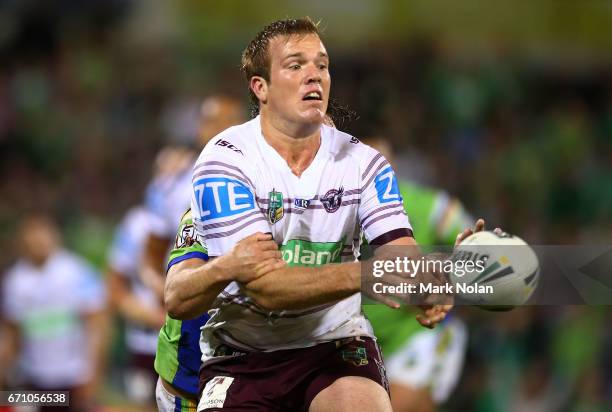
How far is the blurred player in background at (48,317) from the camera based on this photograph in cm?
976

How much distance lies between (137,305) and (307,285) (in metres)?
4.53

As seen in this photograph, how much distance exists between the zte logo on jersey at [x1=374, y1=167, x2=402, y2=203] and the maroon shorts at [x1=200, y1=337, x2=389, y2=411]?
573mm

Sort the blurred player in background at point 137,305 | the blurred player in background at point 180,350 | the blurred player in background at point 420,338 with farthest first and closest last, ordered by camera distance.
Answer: the blurred player in background at point 137,305 → the blurred player in background at point 420,338 → the blurred player in background at point 180,350

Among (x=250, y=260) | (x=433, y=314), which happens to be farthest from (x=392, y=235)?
(x=250, y=260)

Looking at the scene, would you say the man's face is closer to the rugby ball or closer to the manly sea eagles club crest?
the manly sea eagles club crest

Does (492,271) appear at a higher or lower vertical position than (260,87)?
lower

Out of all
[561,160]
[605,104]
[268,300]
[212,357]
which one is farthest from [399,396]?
[605,104]

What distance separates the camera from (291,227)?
162 inches

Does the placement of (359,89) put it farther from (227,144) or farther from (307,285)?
(307,285)

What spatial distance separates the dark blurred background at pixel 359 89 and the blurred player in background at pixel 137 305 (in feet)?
9.77

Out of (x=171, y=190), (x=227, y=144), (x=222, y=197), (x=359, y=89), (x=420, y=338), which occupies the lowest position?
(x=420, y=338)

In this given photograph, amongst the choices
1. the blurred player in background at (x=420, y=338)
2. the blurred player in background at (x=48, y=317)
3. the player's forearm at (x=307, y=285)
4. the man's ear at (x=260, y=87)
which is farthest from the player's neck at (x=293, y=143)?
the blurred player in background at (x=48, y=317)

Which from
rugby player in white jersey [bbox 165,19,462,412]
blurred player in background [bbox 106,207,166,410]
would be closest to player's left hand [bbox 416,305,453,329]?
rugby player in white jersey [bbox 165,19,462,412]

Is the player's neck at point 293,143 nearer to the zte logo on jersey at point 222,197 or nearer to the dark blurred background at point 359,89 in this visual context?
the zte logo on jersey at point 222,197
